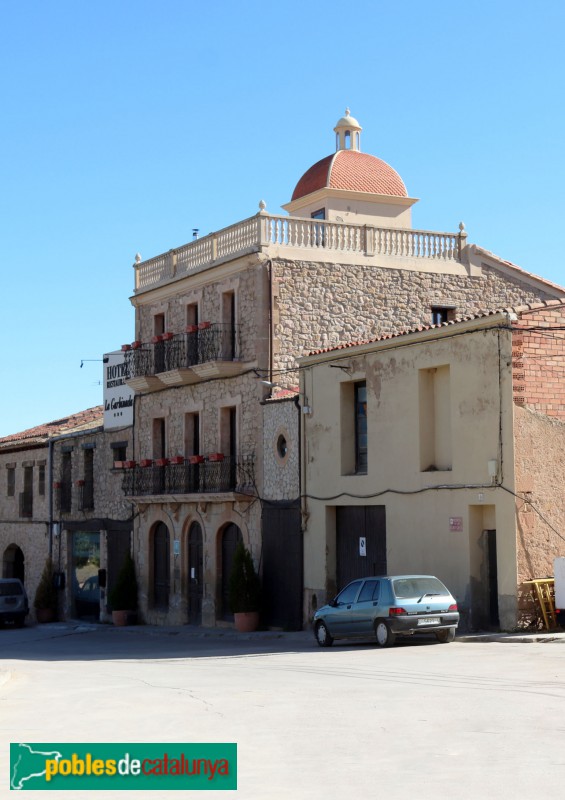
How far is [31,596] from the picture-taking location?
4606 centimetres

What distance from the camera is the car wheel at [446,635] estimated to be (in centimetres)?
2177

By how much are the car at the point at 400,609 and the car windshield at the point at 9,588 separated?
21115mm

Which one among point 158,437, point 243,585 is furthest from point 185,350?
point 243,585

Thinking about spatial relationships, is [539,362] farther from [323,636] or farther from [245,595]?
[245,595]

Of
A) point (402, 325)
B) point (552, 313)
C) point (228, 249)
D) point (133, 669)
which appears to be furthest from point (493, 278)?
point (133, 669)

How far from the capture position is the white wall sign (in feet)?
129

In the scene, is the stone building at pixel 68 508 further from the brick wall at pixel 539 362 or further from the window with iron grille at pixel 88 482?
the brick wall at pixel 539 362

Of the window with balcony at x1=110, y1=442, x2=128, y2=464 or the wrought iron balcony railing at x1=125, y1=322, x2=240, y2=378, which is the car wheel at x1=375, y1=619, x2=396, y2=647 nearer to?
the wrought iron balcony railing at x1=125, y1=322, x2=240, y2=378

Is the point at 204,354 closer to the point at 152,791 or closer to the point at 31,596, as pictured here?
the point at 31,596

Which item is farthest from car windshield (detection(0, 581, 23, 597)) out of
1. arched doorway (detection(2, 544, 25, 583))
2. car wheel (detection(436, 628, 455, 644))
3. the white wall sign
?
car wheel (detection(436, 628, 455, 644))

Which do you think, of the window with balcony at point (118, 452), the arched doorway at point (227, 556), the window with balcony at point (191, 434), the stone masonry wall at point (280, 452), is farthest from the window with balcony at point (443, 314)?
the window with balcony at point (118, 452)

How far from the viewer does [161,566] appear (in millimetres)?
36969

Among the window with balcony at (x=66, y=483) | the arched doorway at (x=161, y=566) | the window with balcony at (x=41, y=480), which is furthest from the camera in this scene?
the window with balcony at (x=41, y=480)

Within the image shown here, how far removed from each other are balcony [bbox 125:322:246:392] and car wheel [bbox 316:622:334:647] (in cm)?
1015
